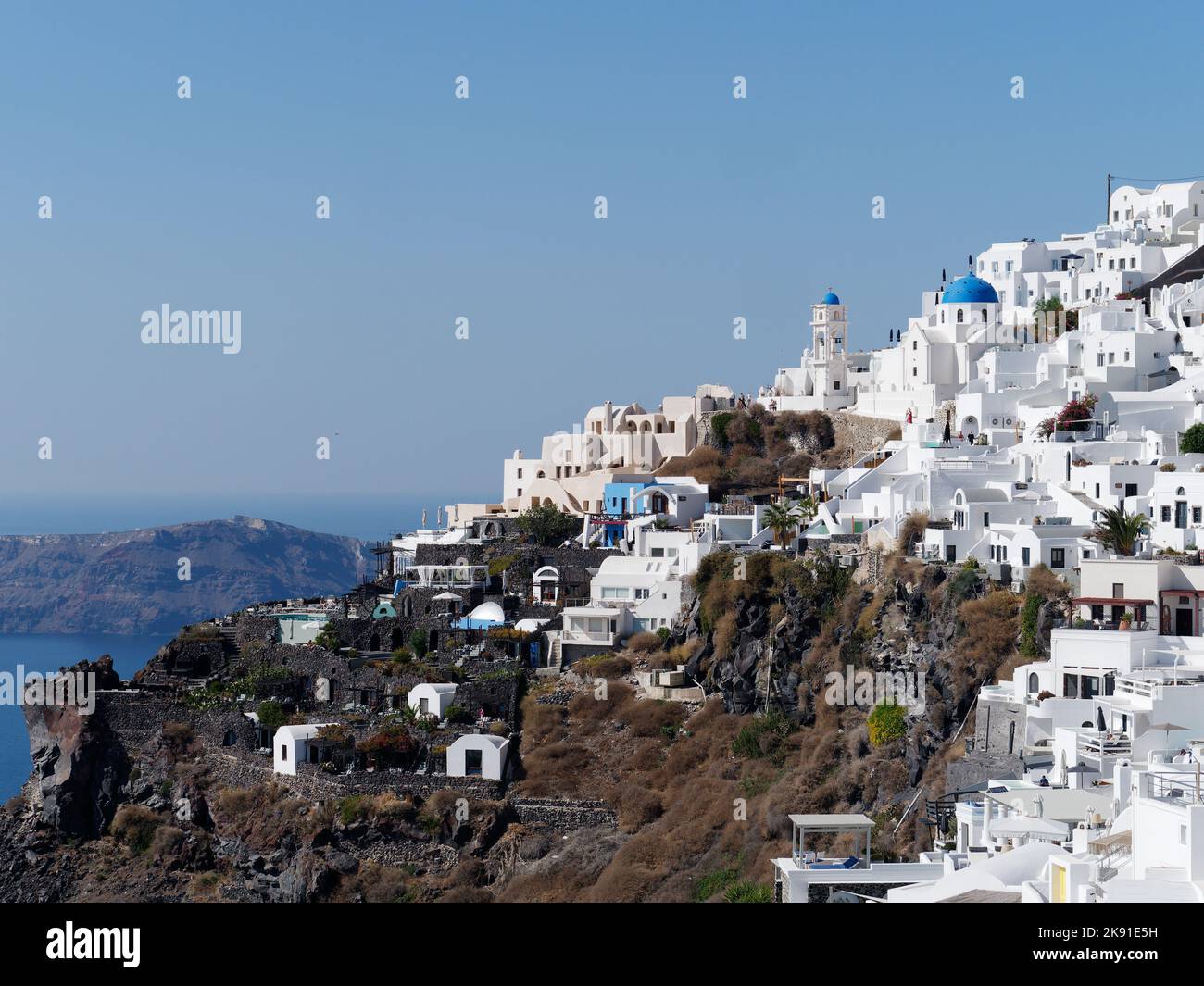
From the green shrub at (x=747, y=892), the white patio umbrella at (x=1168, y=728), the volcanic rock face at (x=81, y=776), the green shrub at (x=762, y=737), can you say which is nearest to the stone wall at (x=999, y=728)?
the white patio umbrella at (x=1168, y=728)

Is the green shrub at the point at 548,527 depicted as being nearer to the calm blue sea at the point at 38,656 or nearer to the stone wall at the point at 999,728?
the calm blue sea at the point at 38,656

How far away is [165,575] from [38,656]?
95.3ft

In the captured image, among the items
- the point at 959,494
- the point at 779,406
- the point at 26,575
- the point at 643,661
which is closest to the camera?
the point at 959,494

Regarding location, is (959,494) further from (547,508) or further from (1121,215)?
(1121,215)

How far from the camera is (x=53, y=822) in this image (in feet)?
169

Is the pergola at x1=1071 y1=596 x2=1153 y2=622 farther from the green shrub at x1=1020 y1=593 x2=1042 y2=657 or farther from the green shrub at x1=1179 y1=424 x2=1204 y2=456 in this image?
the green shrub at x1=1179 y1=424 x2=1204 y2=456

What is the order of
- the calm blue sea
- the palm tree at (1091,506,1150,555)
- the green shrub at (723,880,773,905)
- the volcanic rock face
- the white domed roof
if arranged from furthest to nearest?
1. the calm blue sea
2. the white domed roof
3. the volcanic rock face
4. the palm tree at (1091,506,1150,555)
5. the green shrub at (723,880,773,905)

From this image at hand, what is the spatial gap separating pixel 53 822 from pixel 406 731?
480 inches

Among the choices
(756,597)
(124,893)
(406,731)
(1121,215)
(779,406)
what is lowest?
(124,893)

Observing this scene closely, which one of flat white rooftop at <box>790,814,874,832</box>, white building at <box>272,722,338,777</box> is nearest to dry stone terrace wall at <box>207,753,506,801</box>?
white building at <box>272,722,338,777</box>

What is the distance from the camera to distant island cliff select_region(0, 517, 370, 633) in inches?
5758

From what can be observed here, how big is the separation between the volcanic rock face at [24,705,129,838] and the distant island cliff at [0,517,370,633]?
86.7 metres

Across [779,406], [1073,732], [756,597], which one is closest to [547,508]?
[779,406]
